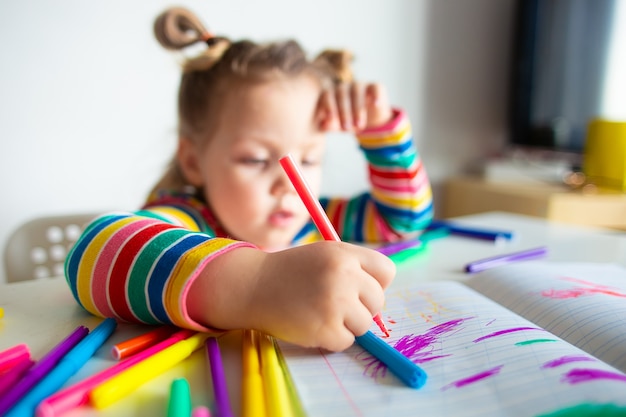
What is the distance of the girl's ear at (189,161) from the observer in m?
0.68

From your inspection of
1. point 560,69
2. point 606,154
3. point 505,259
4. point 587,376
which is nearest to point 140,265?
point 587,376

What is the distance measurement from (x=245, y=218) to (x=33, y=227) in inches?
11.9

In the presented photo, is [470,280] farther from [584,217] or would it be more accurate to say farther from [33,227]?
[584,217]

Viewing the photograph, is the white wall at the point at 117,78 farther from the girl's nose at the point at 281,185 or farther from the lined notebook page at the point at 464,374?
the lined notebook page at the point at 464,374

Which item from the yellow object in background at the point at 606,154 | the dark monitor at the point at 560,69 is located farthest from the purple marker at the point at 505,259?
the dark monitor at the point at 560,69

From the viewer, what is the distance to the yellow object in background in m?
1.17

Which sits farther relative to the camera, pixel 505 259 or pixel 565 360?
pixel 505 259

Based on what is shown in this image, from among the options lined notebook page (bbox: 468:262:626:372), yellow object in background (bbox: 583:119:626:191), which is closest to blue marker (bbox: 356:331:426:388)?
lined notebook page (bbox: 468:262:626:372)

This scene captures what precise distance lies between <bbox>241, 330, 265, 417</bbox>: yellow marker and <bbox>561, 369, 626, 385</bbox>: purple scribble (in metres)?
0.14

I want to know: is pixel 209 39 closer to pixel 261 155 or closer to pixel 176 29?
pixel 176 29

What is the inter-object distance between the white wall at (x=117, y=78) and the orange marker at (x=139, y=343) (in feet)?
2.85

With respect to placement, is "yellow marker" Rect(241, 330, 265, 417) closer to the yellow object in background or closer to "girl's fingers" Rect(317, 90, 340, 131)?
"girl's fingers" Rect(317, 90, 340, 131)

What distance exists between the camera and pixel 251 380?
25 centimetres

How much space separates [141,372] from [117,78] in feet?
3.26
